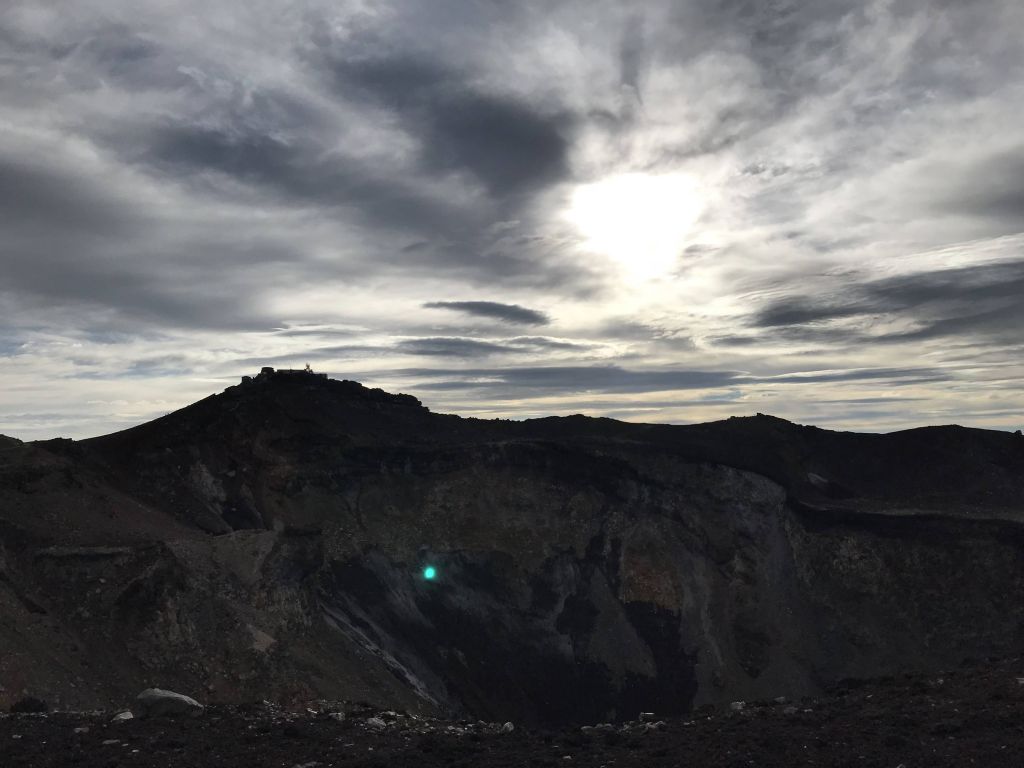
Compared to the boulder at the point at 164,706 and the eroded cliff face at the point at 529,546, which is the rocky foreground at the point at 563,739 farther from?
the eroded cliff face at the point at 529,546

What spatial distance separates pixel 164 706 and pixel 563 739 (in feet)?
36.2

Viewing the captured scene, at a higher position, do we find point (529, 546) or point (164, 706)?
point (164, 706)

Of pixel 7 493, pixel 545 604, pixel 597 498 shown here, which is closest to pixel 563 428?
pixel 597 498

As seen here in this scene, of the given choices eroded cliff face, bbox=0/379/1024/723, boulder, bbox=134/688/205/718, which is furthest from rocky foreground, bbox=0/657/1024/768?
eroded cliff face, bbox=0/379/1024/723

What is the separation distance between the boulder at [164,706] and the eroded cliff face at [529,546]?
1222 cm

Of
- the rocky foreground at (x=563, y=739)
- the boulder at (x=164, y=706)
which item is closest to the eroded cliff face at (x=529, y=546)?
the boulder at (x=164, y=706)

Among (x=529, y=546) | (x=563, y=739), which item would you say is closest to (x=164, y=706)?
(x=563, y=739)

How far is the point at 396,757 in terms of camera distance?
54.2ft

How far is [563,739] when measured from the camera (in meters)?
19.0

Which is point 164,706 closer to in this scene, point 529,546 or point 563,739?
point 563,739

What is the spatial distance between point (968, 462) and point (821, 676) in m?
27.9

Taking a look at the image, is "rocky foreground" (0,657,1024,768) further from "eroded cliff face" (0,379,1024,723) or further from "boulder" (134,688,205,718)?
"eroded cliff face" (0,379,1024,723)

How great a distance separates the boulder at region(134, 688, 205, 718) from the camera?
19656 millimetres

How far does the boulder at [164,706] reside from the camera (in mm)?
19656
